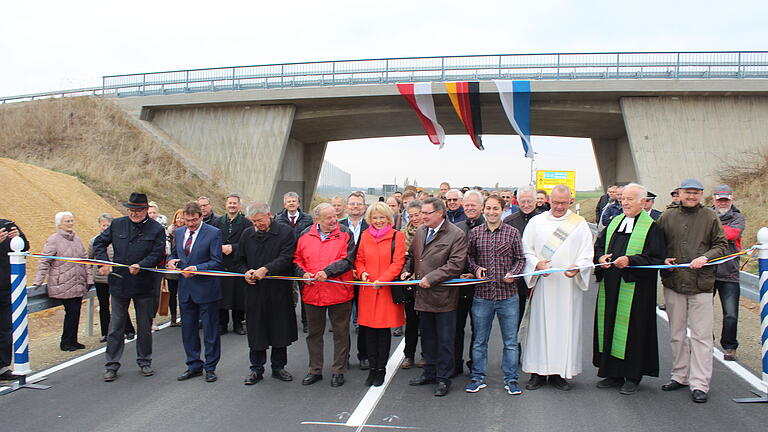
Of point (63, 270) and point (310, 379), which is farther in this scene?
point (63, 270)

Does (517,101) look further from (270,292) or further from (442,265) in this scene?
(270,292)

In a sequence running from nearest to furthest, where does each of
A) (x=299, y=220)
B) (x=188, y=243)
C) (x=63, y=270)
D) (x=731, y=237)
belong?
1. (x=188, y=243)
2. (x=63, y=270)
3. (x=731, y=237)
4. (x=299, y=220)

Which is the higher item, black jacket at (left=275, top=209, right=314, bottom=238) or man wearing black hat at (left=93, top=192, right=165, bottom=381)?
black jacket at (left=275, top=209, right=314, bottom=238)

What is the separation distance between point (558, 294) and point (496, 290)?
639 mm

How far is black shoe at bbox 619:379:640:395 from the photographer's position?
5840 mm

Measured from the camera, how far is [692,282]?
5867 mm

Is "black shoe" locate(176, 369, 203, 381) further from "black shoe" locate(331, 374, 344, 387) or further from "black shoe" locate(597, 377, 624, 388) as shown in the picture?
"black shoe" locate(597, 377, 624, 388)

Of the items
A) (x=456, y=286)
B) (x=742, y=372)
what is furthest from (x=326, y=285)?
(x=742, y=372)

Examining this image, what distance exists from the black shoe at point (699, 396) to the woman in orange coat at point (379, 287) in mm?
2919

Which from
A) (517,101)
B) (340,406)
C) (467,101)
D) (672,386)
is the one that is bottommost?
(340,406)

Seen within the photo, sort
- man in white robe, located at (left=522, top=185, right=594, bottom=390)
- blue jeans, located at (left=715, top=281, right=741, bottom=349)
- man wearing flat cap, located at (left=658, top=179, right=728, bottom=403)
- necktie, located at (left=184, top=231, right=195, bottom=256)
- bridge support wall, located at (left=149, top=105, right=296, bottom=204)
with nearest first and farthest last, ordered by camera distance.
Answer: man wearing flat cap, located at (left=658, top=179, right=728, bottom=403), man in white robe, located at (left=522, top=185, right=594, bottom=390), necktie, located at (left=184, top=231, right=195, bottom=256), blue jeans, located at (left=715, top=281, right=741, bottom=349), bridge support wall, located at (left=149, top=105, right=296, bottom=204)

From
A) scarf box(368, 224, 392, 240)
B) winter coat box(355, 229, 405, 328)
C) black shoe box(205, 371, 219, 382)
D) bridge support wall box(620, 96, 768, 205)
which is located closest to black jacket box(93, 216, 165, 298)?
black shoe box(205, 371, 219, 382)

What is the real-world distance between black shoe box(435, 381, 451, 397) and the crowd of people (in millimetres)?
13

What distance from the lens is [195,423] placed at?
5.15m
